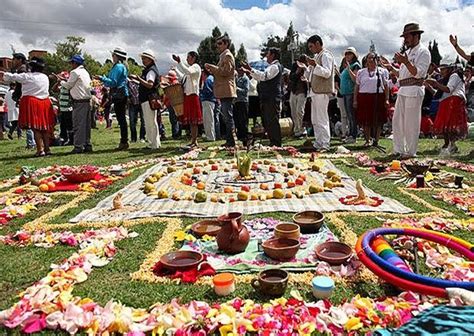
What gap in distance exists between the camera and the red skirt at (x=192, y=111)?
10555mm

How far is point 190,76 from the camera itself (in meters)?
10.7

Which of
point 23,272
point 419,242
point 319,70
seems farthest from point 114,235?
point 319,70

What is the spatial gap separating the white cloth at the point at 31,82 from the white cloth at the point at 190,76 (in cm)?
321

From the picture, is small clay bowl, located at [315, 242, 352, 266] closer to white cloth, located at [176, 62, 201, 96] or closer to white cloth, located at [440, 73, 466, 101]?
white cloth, located at [440, 73, 466, 101]

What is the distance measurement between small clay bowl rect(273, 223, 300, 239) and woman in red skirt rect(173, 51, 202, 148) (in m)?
6.97

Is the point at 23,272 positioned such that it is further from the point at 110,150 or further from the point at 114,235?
the point at 110,150

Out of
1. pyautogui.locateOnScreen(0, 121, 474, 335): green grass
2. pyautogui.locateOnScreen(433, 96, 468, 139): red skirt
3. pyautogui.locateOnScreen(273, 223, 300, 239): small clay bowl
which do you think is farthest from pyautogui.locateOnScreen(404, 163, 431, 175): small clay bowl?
pyautogui.locateOnScreen(273, 223, 300, 239): small clay bowl

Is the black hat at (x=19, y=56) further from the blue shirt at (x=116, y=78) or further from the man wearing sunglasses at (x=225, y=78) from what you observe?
the man wearing sunglasses at (x=225, y=78)

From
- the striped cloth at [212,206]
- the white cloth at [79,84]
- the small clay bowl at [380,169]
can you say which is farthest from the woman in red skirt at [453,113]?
the white cloth at [79,84]

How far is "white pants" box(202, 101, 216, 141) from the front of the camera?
40.9ft

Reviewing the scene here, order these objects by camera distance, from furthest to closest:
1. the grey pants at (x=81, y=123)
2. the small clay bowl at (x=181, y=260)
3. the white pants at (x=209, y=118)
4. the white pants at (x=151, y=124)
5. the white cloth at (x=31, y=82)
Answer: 1. the white pants at (x=209, y=118)
2. the grey pants at (x=81, y=123)
3. the white pants at (x=151, y=124)
4. the white cloth at (x=31, y=82)
5. the small clay bowl at (x=181, y=260)

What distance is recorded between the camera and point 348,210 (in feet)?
15.4

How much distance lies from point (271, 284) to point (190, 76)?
28.2 ft

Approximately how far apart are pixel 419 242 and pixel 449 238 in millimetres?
510
